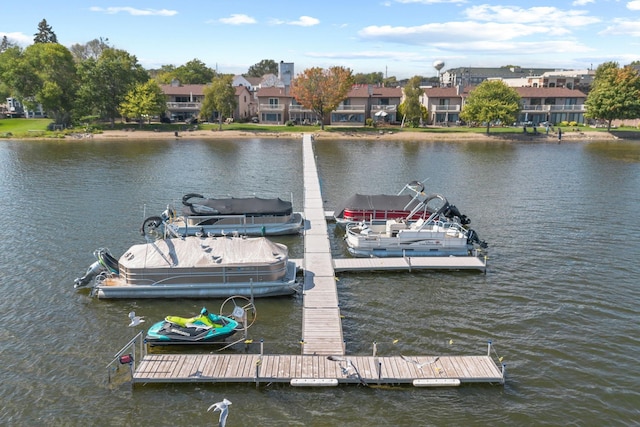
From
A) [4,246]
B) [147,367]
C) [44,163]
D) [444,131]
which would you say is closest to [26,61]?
[44,163]

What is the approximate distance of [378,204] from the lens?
41.4 metres

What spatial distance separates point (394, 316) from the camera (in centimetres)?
2719

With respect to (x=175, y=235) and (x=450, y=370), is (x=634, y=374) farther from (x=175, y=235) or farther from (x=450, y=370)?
→ (x=175, y=235)

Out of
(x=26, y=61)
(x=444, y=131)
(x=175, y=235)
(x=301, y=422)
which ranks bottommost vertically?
(x=301, y=422)

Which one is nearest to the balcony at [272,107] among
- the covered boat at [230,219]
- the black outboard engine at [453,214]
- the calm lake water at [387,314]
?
the calm lake water at [387,314]

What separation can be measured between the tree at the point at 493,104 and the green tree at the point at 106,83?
2896 inches

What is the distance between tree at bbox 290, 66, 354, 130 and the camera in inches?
4031

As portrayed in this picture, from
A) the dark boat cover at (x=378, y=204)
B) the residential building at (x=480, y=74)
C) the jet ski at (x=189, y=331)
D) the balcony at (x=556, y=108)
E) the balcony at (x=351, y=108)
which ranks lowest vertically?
the jet ski at (x=189, y=331)

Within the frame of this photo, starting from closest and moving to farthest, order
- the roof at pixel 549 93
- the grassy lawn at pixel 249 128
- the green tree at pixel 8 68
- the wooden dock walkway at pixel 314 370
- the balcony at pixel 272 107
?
the wooden dock walkway at pixel 314 370
the green tree at pixel 8 68
the grassy lawn at pixel 249 128
the balcony at pixel 272 107
the roof at pixel 549 93

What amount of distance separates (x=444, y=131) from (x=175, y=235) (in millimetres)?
81201

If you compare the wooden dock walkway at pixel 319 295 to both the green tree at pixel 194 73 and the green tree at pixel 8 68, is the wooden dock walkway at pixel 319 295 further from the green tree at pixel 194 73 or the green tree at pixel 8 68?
the green tree at pixel 194 73

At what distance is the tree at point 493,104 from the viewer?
10119 centimetres

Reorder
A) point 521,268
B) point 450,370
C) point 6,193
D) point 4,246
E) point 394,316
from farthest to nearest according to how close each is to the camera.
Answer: point 6,193
point 4,246
point 521,268
point 394,316
point 450,370

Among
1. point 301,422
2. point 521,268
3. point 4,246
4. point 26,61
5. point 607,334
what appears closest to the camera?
point 301,422
